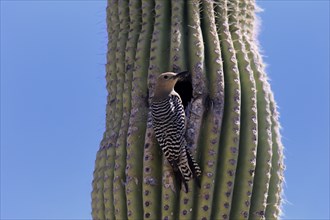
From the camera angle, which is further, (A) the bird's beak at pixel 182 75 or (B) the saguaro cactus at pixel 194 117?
(A) the bird's beak at pixel 182 75

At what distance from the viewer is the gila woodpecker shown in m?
4.72

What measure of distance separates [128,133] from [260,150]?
0.94m

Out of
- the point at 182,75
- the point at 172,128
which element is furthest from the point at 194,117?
the point at 182,75

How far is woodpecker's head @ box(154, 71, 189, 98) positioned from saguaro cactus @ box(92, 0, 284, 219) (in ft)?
0.32

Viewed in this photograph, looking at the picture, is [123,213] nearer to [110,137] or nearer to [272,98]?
[110,137]

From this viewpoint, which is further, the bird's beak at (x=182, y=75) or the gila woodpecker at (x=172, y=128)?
the bird's beak at (x=182, y=75)

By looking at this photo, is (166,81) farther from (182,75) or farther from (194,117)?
(194,117)

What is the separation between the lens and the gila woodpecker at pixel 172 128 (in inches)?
186

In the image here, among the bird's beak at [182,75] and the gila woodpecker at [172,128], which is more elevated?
the bird's beak at [182,75]

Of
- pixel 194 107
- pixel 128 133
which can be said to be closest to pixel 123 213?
pixel 128 133

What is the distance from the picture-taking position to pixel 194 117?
5.03 m

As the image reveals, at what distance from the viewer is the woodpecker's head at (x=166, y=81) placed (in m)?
5.05

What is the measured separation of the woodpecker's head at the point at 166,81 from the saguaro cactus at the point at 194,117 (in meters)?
0.10

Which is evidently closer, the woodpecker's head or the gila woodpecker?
the gila woodpecker
